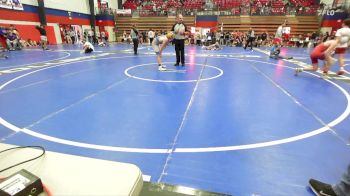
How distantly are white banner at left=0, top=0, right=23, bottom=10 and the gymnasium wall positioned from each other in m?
0.31

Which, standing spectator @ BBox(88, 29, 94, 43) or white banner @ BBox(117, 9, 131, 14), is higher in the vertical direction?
white banner @ BBox(117, 9, 131, 14)

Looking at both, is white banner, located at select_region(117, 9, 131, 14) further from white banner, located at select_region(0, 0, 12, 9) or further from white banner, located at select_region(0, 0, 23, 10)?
white banner, located at select_region(0, 0, 12, 9)

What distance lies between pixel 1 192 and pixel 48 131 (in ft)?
8.21

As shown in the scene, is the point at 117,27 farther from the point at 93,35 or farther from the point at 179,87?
the point at 179,87

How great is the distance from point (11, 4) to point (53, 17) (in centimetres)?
465

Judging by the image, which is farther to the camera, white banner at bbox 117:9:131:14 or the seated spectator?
white banner at bbox 117:9:131:14

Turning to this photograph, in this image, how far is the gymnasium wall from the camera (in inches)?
730

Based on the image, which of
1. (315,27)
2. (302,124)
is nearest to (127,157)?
(302,124)

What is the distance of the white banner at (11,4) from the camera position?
17.0 metres

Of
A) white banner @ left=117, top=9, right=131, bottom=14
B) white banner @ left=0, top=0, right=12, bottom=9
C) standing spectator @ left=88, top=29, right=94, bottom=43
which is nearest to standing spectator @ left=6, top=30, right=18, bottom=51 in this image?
white banner @ left=0, top=0, right=12, bottom=9

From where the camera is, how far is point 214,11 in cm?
2553

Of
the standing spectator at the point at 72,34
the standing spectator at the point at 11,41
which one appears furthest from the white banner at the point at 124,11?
the standing spectator at the point at 11,41

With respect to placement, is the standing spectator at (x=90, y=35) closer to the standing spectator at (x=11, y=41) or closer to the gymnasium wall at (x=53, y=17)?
the gymnasium wall at (x=53, y=17)

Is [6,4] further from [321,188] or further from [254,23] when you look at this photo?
[254,23]
